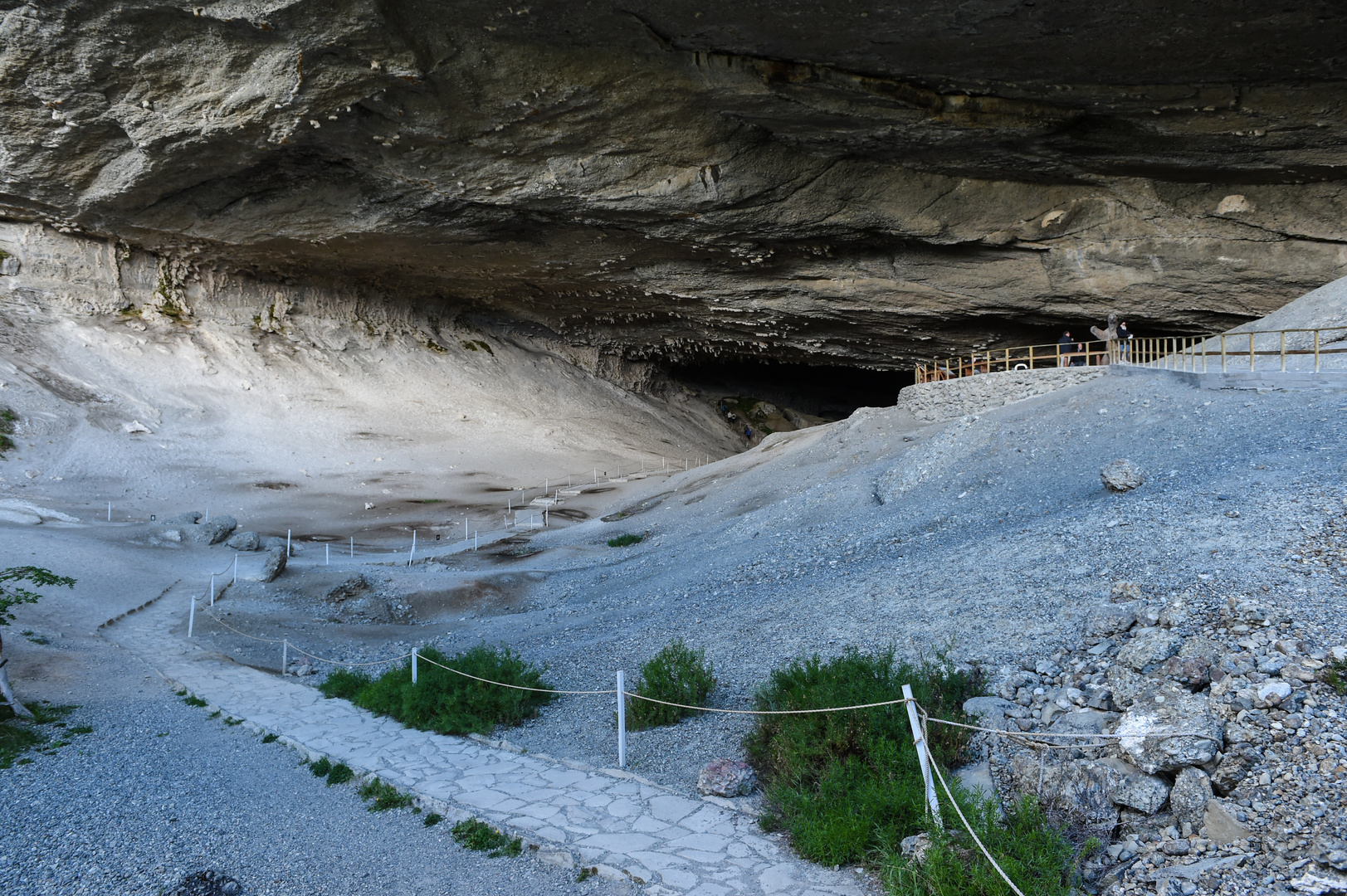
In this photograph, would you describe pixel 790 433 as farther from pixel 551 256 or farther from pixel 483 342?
pixel 483 342

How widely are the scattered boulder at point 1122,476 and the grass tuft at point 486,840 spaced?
10087 mm

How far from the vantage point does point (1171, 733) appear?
4.91m

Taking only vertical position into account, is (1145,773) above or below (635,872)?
above

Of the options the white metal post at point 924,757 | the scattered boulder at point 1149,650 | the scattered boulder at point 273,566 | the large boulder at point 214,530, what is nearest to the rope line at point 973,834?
the white metal post at point 924,757

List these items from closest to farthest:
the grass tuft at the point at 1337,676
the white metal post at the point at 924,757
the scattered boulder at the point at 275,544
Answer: the grass tuft at the point at 1337,676 < the white metal post at the point at 924,757 < the scattered boulder at the point at 275,544

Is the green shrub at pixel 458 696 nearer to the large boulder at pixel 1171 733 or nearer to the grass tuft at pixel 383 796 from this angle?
the grass tuft at pixel 383 796

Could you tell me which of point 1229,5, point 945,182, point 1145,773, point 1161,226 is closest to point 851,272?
point 945,182

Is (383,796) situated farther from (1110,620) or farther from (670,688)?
(1110,620)

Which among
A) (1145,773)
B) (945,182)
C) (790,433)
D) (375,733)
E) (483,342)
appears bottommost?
(375,733)

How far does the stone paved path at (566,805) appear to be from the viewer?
5344 millimetres

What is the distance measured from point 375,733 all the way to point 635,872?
4.33 metres

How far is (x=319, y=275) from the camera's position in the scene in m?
33.3

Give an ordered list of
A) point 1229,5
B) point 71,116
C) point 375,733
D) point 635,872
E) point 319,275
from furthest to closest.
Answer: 1. point 319,275
2. point 71,116
3. point 1229,5
4. point 375,733
5. point 635,872

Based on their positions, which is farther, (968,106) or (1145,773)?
(968,106)
